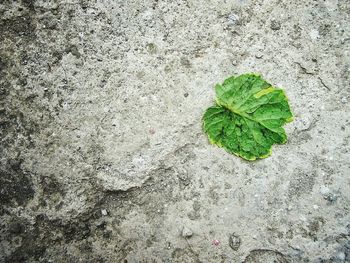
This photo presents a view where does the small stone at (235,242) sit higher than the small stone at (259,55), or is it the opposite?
the small stone at (259,55)

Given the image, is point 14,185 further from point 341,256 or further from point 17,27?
point 341,256

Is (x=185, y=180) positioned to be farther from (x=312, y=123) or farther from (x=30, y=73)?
(x=30, y=73)

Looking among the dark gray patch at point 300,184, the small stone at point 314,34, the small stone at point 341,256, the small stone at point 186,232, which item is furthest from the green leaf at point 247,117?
the small stone at point 341,256

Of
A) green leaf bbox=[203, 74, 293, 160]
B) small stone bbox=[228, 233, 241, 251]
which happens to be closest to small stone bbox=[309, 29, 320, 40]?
green leaf bbox=[203, 74, 293, 160]

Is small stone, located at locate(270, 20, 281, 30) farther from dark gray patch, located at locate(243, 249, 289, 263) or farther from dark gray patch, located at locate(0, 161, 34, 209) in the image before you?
dark gray patch, located at locate(0, 161, 34, 209)

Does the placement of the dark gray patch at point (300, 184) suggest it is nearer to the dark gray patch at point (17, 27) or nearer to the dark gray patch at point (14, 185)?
the dark gray patch at point (14, 185)

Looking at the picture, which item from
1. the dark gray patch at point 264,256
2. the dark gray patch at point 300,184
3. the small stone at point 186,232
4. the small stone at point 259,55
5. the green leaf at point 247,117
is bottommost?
the dark gray patch at point 264,256
